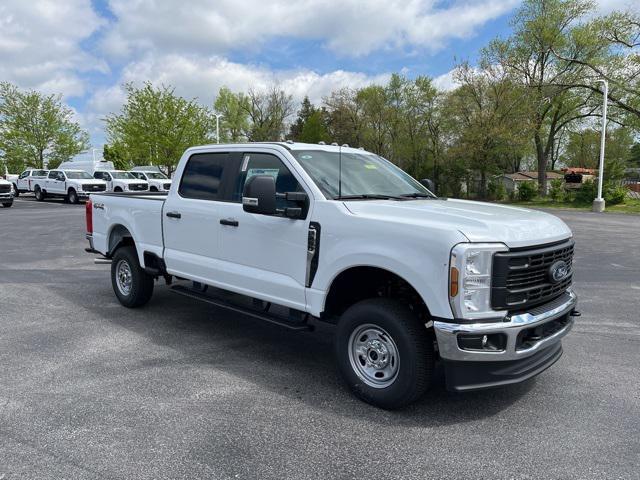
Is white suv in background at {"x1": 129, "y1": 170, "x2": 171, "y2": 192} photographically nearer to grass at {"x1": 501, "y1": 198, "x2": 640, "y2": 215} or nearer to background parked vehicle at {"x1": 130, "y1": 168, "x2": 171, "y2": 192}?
background parked vehicle at {"x1": 130, "y1": 168, "x2": 171, "y2": 192}

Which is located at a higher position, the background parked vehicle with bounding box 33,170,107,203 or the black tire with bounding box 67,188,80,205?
the background parked vehicle with bounding box 33,170,107,203

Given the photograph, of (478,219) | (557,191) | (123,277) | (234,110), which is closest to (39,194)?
(123,277)

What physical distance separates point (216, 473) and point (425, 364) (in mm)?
1570

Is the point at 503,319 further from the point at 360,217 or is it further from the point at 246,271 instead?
the point at 246,271

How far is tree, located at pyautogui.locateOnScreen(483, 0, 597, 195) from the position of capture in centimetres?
3806

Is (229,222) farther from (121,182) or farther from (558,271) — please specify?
(121,182)

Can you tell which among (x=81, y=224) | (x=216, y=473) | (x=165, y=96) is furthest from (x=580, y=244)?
(x=165, y=96)

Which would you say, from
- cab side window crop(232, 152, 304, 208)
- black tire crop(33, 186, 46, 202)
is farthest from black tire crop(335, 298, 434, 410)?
black tire crop(33, 186, 46, 202)

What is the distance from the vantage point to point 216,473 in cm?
298

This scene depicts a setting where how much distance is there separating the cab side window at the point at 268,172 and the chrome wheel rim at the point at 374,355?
127 centimetres

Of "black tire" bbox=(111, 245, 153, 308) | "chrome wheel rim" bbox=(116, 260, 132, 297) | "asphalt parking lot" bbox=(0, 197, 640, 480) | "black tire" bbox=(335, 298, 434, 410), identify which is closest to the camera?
"asphalt parking lot" bbox=(0, 197, 640, 480)

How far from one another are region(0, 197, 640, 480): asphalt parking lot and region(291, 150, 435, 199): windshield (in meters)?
1.67

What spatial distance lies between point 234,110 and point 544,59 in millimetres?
41719

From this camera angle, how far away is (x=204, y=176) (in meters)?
5.45
